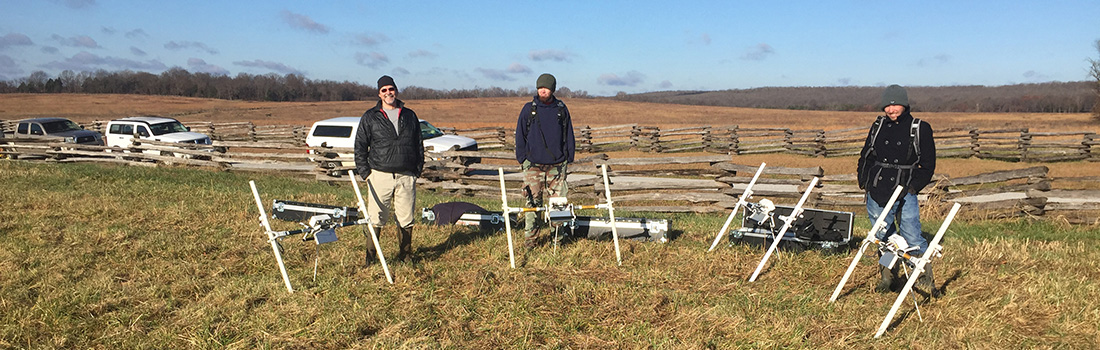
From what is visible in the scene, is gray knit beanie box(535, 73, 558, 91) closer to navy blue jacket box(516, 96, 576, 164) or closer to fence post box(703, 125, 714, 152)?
navy blue jacket box(516, 96, 576, 164)

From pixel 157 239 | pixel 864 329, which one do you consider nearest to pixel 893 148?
pixel 864 329

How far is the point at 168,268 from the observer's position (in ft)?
19.2

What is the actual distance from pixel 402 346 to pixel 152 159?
17374 millimetres

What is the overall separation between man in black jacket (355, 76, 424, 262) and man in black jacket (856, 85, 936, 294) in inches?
154

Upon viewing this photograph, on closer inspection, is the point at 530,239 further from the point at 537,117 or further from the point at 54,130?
the point at 54,130

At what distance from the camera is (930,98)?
11219 cm

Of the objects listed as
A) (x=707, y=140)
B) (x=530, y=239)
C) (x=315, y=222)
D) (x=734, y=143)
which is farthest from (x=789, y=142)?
(x=315, y=222)

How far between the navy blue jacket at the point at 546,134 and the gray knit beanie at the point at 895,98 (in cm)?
273

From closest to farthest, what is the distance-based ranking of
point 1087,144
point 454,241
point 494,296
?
point 494,296 → point 454,241 → point 1087,144

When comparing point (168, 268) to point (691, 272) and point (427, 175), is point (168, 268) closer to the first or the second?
point (691, 272)

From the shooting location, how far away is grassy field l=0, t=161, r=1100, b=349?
4.30 meters

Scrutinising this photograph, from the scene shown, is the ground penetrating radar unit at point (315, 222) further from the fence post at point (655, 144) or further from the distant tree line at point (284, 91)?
the distant tree line at point (284, 91)

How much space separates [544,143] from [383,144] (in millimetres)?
1536

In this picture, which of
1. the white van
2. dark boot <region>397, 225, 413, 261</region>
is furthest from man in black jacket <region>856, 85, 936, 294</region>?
the white van
